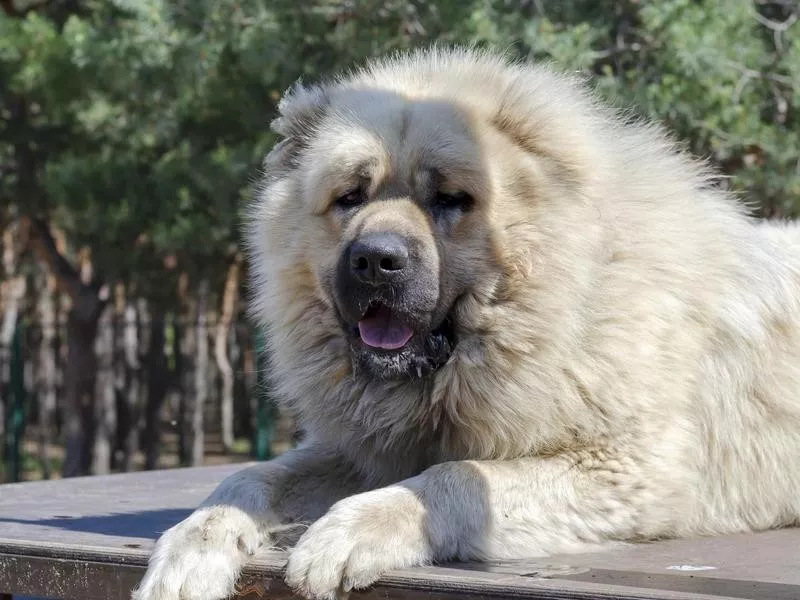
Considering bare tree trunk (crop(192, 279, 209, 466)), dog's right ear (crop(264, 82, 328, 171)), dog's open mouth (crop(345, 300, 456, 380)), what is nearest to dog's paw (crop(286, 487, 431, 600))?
dog's open mouth (crop(345, 300, 456, 380))

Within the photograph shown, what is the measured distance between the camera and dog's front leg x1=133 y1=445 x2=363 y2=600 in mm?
3127

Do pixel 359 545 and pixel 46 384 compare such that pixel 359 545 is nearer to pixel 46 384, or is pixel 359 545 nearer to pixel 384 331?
pixel 384 331

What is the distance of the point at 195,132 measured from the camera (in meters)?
11.5

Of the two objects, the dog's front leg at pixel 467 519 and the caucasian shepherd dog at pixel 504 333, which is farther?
the caucasian shepherd dog at pixel 504 333

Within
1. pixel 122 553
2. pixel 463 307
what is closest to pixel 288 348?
pixel 463 307

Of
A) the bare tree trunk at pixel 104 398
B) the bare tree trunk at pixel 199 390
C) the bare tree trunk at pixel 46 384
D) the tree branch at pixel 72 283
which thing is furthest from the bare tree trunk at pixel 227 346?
the bare tree trunk at pixel 46 384

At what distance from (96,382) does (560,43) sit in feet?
27.4

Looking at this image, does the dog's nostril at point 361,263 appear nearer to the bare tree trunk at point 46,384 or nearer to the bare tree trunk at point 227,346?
the bare tree trunk at point 227,346

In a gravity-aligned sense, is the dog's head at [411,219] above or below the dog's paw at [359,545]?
above

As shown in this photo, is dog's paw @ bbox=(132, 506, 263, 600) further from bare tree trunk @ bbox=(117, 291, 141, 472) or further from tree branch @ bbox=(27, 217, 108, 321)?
tree branch @ bbox=(27, 217, 108, 321)

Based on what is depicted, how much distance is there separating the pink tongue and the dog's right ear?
0.76 meters

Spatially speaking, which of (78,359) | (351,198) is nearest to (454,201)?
(351,198)

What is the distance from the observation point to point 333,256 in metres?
3.75

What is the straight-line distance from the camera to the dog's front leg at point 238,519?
10.3ft
